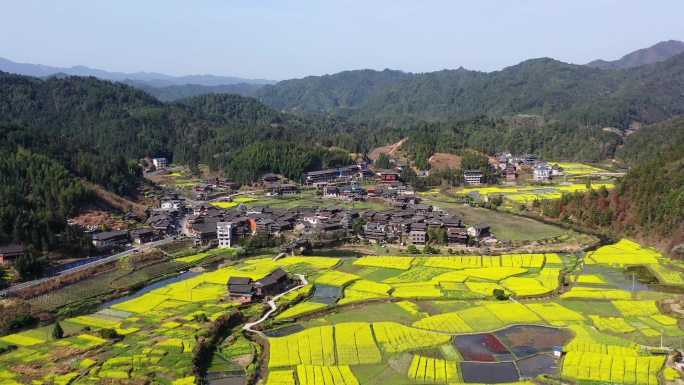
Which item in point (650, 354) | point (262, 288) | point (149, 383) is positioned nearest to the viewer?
point (149, 383)

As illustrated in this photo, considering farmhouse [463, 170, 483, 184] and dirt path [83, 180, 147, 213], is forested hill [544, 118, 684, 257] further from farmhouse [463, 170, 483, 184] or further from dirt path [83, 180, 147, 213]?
dirt path [83, 180, 147, 213]

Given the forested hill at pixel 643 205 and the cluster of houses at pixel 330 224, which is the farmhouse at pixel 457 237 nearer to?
the cluster of houses at pixel 330 224

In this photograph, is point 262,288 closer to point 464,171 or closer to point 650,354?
point 650,354

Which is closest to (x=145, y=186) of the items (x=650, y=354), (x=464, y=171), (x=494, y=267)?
(x=464, y=171)

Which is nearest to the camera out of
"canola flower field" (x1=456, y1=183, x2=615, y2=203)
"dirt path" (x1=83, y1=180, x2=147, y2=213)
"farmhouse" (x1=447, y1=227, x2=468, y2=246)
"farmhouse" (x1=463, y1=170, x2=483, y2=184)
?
"farmhouse" (x1=447, y1=227, x2=468, y2=246)

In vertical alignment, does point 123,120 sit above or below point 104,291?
above

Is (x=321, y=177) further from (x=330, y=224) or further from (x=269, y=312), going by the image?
(x=269, y=312)

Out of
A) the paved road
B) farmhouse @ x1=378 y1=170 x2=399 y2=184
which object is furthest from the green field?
the paved road
